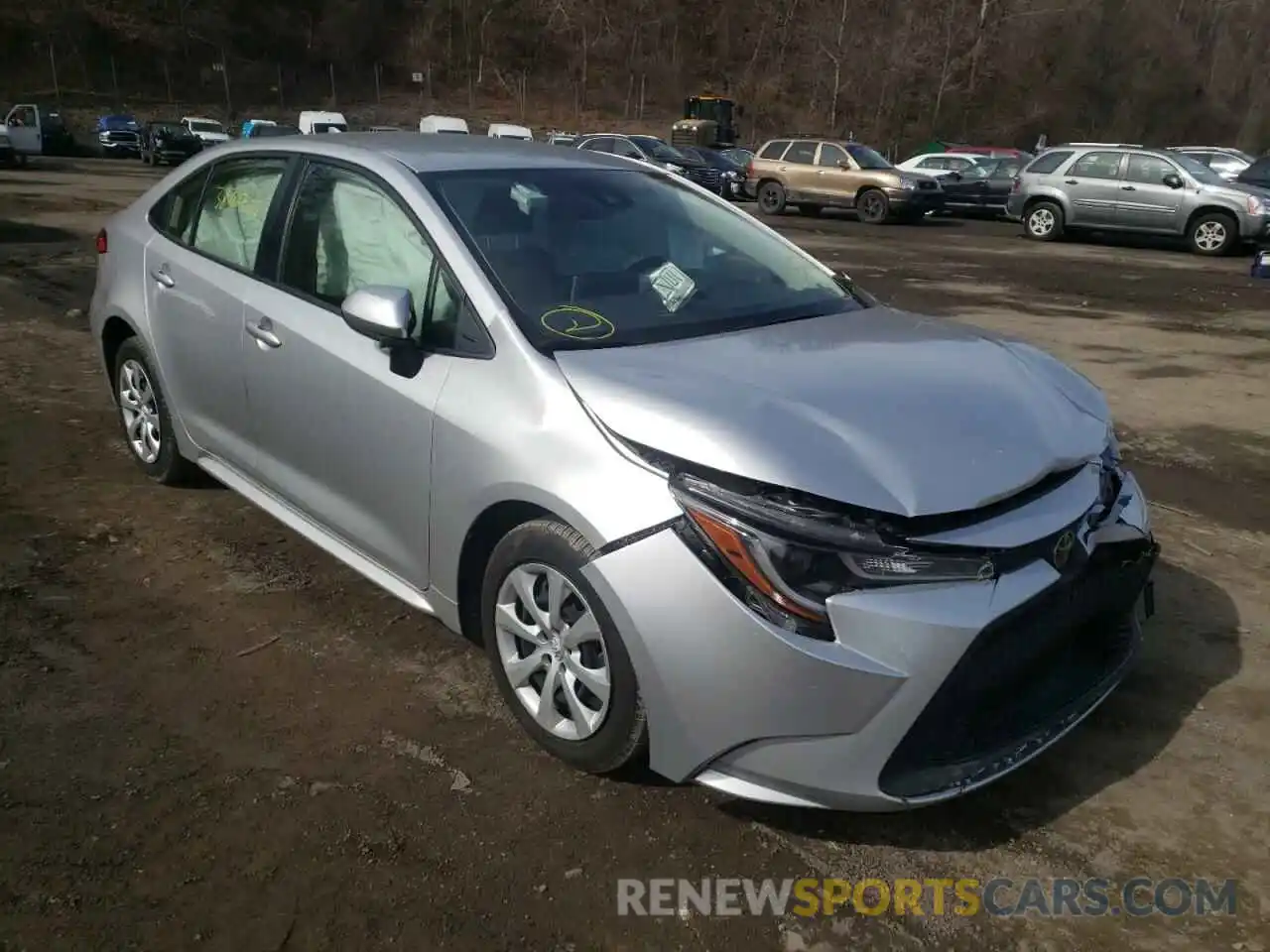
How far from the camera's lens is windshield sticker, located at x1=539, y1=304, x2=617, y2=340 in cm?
304

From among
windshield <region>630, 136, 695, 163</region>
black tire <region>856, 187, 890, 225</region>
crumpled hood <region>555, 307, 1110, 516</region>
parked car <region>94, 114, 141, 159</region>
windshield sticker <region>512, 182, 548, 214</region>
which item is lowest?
parked car <region>94, 114, 141, 159</region>

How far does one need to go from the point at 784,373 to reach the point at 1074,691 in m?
1.17

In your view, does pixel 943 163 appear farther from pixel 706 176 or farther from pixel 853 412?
pixel 853 412

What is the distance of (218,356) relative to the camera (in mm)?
4062

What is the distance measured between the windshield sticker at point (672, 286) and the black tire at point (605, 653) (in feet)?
3.20

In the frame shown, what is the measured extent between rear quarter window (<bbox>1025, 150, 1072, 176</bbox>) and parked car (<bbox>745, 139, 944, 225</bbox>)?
3191 mm

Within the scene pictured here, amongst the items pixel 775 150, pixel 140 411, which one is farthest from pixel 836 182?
pixel 140 411

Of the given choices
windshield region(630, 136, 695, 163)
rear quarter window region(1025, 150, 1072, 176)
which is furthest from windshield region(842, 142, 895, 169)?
windshield region(630, 136, 695, 163)

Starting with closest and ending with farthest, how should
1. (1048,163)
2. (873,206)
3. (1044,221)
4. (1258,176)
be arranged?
(1258,176) → (1048,163) → (1044,221) → (873,206)

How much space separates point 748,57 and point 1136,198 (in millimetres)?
59089

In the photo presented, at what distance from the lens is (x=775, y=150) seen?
A: 2422 centimetres

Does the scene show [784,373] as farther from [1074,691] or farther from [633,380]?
[1074,691]

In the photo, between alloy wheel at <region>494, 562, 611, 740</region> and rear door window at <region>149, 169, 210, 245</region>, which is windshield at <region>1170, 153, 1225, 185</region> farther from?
alloy wheel at <region>494, 562, 611, 740</region>

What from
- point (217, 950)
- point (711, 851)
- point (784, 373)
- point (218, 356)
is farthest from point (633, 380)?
point (218, 356)
